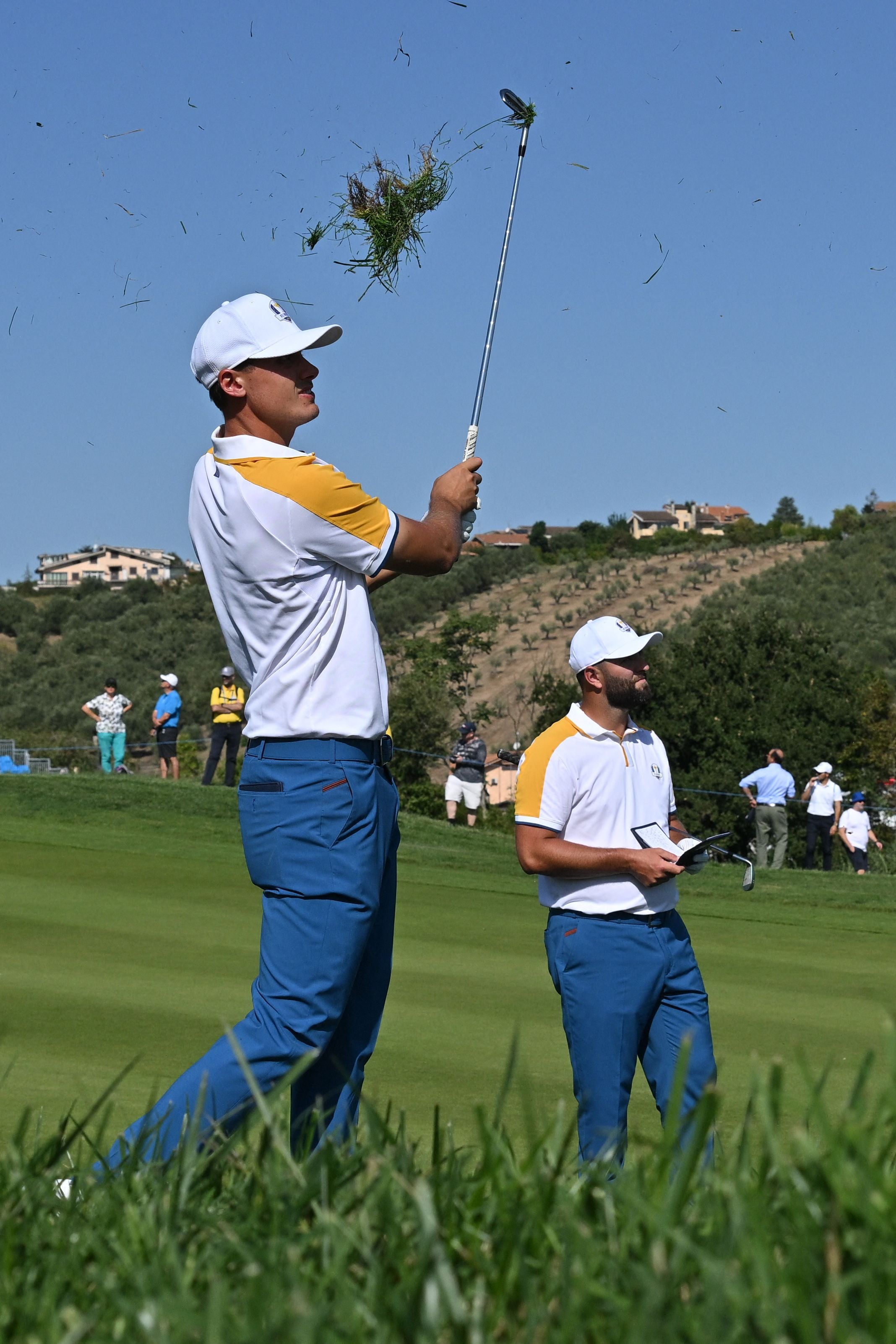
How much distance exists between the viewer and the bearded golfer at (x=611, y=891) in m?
4.23

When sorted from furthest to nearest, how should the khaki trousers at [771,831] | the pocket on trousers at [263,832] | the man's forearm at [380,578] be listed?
the khaki trousers at [771,831] → the man's forearm at [380,578] → the pocket on trousers at [263,832]

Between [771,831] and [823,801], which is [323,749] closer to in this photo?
[771,831]

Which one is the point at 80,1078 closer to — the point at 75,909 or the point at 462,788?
the point at 75,909

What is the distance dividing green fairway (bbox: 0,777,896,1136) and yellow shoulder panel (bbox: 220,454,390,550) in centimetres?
132

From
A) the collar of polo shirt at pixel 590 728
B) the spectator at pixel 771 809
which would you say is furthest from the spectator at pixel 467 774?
the collar of polo shirt at pixel 590 728

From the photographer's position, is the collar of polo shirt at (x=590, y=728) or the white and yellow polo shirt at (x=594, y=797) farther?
the collar of polo shirt at (x=590, y=728)

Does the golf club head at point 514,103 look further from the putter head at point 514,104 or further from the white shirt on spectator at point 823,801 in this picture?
the white shirt on spectator at point 823,801

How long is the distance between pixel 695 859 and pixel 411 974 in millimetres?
3523

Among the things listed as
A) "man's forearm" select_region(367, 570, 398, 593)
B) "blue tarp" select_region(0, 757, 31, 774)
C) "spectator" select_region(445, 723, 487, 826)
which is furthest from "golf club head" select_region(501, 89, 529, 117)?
"blue tarp" select_region(0, 757, 31, 774)

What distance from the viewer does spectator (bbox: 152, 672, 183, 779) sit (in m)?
24.1

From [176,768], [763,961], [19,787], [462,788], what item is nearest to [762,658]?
[462,788]

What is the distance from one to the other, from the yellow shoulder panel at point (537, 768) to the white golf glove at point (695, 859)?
45 centimetres

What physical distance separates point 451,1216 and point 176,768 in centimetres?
2324

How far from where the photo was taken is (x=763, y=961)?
29.0ft
